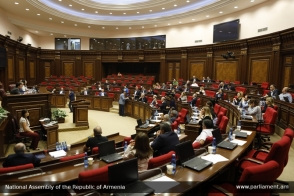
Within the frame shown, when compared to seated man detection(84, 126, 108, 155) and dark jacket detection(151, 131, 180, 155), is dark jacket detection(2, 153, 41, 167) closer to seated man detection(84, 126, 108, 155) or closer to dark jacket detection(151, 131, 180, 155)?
seated man detection(84, 126, 108, 155)

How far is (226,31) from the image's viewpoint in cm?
1465

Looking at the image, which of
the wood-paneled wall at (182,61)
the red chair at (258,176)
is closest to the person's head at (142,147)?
the red chair at (258,176)

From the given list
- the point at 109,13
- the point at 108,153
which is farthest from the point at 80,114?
the point at 109,13

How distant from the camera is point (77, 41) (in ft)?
71.3

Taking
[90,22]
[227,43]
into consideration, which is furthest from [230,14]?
[90,22]

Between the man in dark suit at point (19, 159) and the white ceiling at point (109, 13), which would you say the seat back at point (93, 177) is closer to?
the man in dark suit at point (19, 159)

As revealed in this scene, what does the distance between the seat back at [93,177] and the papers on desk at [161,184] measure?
1.56 ft

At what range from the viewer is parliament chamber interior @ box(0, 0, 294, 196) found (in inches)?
105

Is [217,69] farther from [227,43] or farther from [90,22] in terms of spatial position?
[90,22]

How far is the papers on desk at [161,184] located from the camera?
2.34 meters

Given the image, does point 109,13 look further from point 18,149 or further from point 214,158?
point 214,158

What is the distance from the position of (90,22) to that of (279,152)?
18365mm

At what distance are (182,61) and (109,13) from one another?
7077 millimetres

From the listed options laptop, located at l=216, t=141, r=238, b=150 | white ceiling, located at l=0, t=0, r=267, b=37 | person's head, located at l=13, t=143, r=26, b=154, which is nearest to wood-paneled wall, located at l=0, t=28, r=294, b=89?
white ceiling, located at l=0, t=0, r=267, b=37
